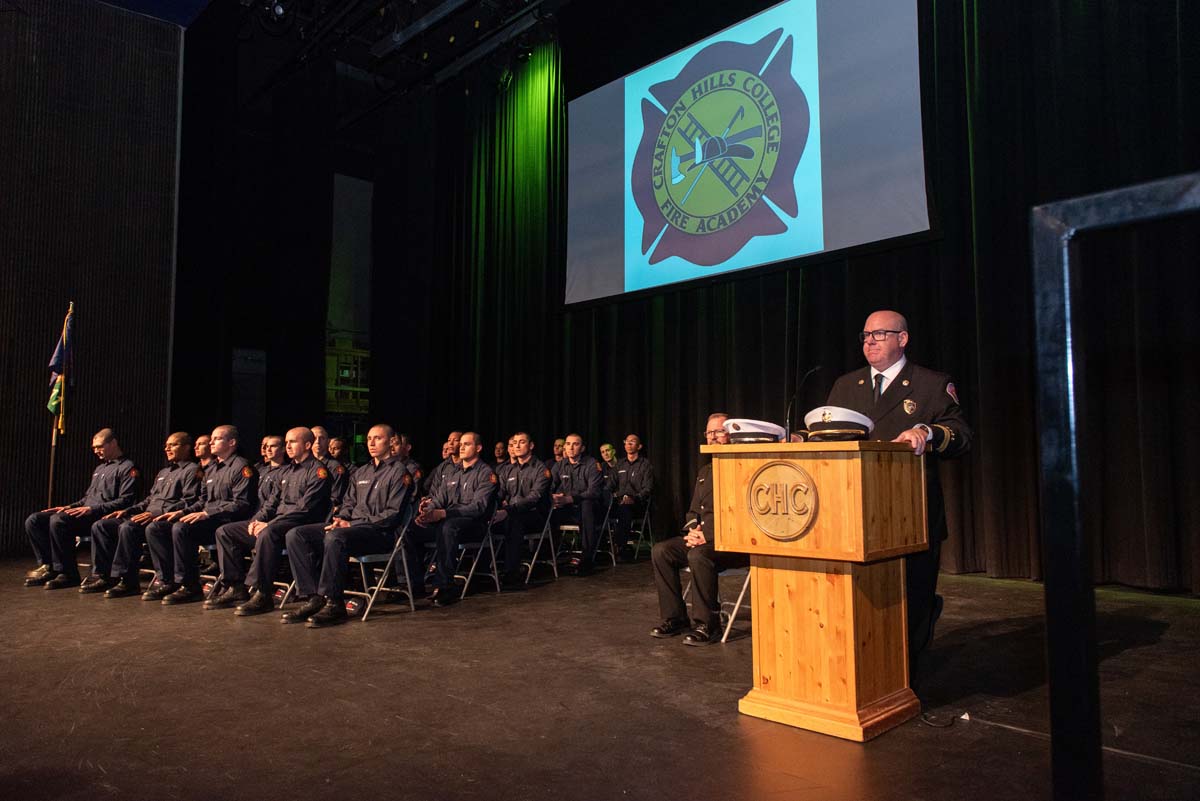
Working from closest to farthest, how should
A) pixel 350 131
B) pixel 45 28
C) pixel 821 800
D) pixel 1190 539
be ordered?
pixel 821 800 < pixel 1190 539 < pixel 45 28 < pixel 350 131

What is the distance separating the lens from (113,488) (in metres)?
6.37

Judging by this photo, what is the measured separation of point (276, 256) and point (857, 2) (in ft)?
31.0

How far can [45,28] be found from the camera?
8859 millimetres

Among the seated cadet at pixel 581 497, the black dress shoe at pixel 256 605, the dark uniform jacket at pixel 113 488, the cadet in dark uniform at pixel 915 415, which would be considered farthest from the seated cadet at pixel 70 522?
the cadet in dark uniform at pixel 915 415

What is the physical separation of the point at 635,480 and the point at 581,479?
69 centimetres

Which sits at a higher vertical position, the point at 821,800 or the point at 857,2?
the point at 857,2

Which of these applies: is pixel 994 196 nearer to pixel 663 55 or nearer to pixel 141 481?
pixel 663 55

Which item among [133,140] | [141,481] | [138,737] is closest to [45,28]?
[133,140]

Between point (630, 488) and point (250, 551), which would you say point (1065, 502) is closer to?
point (250, 551)

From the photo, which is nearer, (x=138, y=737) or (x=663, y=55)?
(x=138, y=737)

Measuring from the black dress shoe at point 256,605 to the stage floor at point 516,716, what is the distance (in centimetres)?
19

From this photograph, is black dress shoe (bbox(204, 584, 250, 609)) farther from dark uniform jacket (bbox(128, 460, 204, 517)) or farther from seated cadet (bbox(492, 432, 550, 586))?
seated cadet (bbox(492, 432, 550, 586))

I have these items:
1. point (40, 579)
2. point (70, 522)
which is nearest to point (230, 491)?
point (70, 522)

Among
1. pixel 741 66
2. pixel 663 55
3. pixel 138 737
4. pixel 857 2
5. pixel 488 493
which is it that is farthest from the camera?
pixel 663 55
